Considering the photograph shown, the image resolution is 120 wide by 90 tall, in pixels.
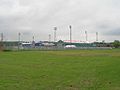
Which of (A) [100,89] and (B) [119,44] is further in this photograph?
(B) [119,44]

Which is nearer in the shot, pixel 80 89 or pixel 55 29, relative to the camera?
pixel 80 89

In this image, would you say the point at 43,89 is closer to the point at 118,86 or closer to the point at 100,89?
the point at 100,89

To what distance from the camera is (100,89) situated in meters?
12.3

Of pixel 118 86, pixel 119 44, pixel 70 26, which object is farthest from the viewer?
pixel 119 44

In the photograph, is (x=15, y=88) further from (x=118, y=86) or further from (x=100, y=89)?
(x=118, y=86)

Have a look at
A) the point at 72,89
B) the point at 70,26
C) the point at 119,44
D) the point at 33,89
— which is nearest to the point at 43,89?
the point at 33,89

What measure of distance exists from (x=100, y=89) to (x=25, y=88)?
319 centimetres

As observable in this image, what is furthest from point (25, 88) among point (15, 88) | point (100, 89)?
point (100, 89)

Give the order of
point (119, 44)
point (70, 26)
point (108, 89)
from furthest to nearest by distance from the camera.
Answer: point (119, 44), point (70, 26), point (108, 89)

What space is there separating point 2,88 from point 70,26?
12361 cm

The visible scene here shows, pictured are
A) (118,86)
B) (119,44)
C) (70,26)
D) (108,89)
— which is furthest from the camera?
(119,44)

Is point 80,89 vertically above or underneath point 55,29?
underneath

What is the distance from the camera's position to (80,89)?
40.8 feet

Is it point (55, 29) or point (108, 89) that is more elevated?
point (55, 29)
